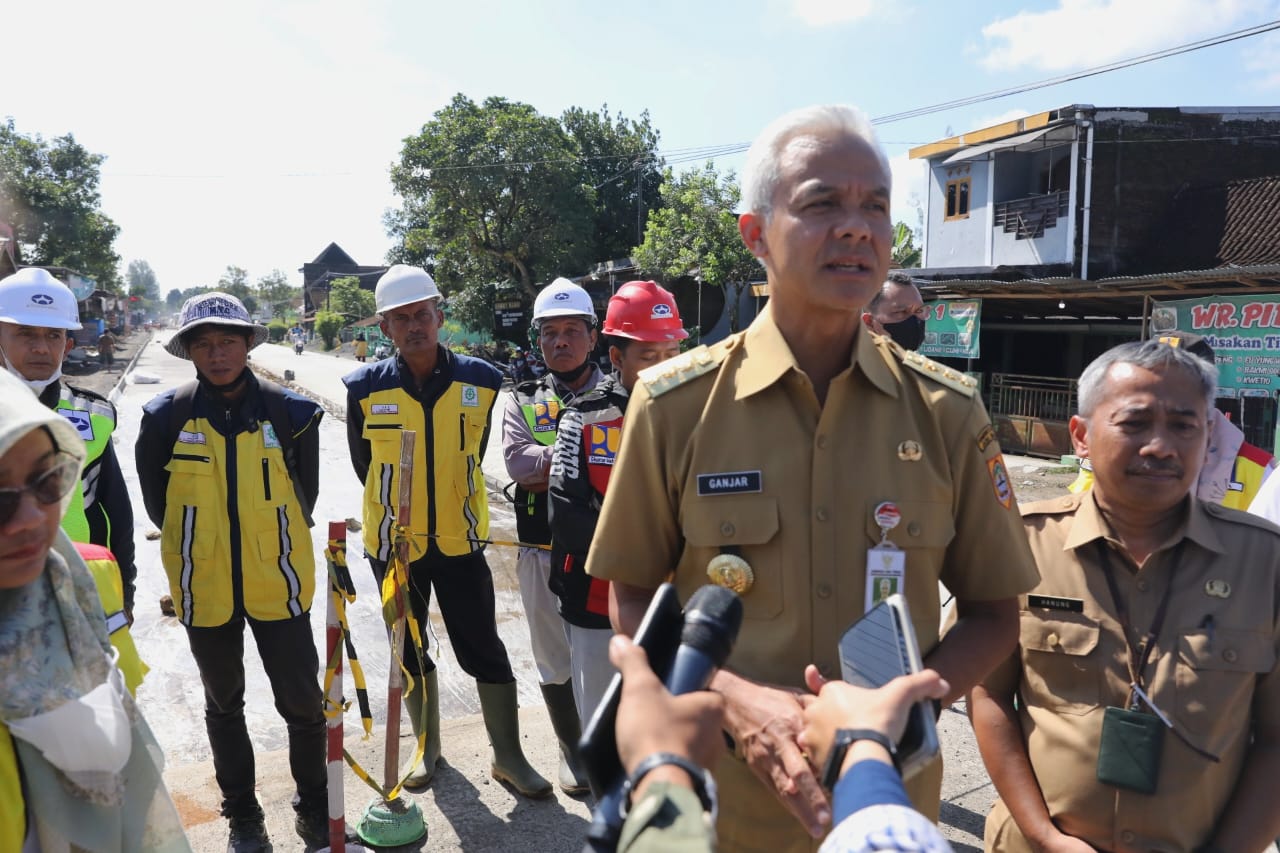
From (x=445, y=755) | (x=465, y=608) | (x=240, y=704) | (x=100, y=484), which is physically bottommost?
(x=445, y=755)

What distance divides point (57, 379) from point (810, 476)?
3.19 metres

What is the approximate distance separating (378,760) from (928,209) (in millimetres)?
21674

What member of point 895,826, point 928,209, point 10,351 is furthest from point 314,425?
point 928,209

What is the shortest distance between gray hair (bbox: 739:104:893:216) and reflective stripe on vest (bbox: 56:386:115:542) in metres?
2.63

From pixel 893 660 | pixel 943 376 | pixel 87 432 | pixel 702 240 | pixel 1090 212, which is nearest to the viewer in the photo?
pixel 893 660

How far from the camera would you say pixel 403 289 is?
163 inches

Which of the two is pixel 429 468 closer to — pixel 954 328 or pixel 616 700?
pixel 616 700

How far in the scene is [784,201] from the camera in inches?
63.7

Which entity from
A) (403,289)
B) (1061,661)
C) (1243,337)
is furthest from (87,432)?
(1243,337)

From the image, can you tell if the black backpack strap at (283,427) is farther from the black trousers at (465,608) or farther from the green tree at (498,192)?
the green tree at (498,192)

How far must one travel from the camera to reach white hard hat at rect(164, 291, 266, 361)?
3.38 meters

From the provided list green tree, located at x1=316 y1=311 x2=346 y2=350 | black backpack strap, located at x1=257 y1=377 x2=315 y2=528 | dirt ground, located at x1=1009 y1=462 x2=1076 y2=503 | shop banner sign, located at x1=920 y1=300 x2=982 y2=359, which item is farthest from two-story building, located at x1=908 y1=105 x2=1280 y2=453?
green tree, located at x1=316 y1=311 x2=346 y2=350

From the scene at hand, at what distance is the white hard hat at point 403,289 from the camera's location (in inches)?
162

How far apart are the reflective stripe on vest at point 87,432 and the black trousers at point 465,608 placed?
1.22 meters
